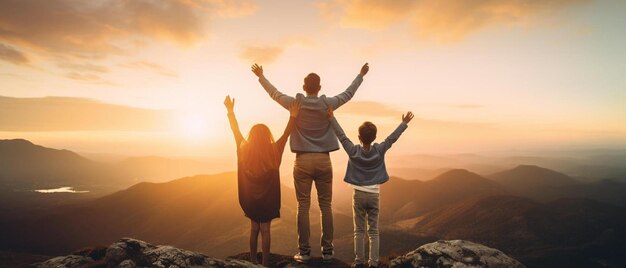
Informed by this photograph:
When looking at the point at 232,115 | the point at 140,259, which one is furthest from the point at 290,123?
the point at 140,259

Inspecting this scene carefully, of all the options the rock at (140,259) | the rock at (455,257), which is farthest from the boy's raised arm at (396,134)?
the rock at (140,259)

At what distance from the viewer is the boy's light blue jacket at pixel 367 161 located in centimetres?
560

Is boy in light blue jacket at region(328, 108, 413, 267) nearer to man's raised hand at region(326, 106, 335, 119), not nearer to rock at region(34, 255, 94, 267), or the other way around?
man's raised hand at region(326, 106, 335, 119)

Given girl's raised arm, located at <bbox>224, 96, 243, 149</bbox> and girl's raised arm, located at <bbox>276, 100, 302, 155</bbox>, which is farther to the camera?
girl's raised arm, located at <bbox>224, 96, 243, 149</bbox>

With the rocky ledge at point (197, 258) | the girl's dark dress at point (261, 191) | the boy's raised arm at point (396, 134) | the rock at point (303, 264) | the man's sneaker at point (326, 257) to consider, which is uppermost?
the boy's raised arm at point (396, 134)

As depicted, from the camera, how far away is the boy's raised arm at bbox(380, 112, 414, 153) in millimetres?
5652

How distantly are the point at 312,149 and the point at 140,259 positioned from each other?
10.2ft

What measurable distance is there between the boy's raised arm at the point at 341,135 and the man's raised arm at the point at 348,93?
17 cm

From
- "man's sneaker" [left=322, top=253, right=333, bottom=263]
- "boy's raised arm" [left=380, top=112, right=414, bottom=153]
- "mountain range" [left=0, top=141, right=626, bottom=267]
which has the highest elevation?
"boy's raised arm" [left=380, top=112, right=414, bottom=153]

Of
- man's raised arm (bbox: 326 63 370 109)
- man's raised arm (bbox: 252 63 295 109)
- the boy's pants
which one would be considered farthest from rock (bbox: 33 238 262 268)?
man's raised arm (bbox: 326 63 370 109)

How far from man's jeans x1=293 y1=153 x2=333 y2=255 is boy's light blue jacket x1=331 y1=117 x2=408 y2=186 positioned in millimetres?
439

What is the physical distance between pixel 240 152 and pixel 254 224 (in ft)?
4.31

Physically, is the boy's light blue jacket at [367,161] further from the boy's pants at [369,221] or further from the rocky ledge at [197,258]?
the rocky ledge at [197,258]

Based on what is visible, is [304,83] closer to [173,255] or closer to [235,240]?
[173,255]
